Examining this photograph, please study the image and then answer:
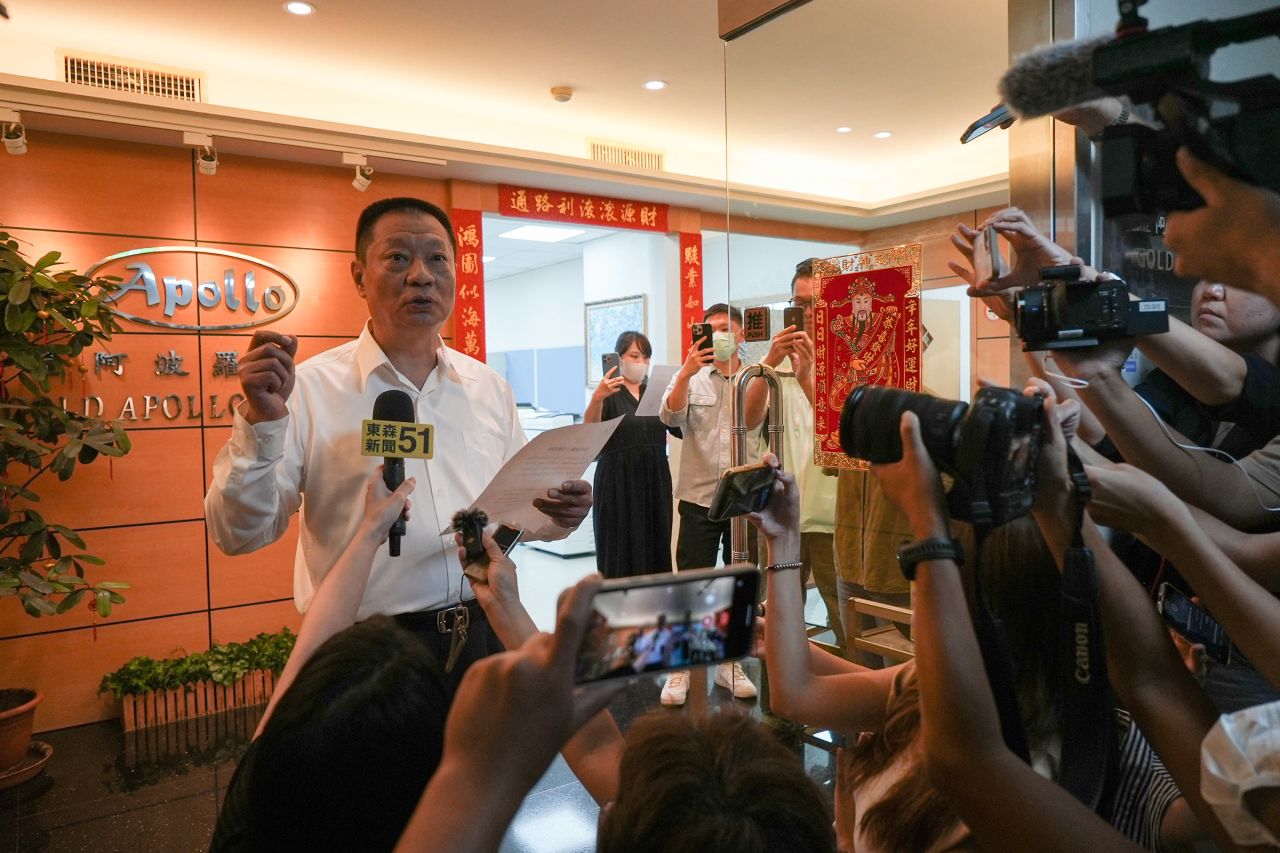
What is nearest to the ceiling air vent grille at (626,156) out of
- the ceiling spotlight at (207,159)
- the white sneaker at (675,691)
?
the ceiling spotlight at (207,159)

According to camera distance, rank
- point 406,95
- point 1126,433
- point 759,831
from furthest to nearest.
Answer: point 406,95 → point 1126,433 → point 759,831

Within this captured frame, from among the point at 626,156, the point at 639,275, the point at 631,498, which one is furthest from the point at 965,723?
the point at 639,275

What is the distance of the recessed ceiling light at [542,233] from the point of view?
709 cm

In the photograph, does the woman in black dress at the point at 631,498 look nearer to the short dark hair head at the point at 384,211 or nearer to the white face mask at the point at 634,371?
the white face mask at the point at 634,371

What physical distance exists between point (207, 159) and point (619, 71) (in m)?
2.06

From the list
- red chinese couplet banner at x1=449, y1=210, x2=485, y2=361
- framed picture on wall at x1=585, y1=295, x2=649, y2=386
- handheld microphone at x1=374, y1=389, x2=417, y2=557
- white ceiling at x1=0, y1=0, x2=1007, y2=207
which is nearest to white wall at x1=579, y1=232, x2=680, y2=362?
framed picture on wall at x1=585, y1=295, x2=649, y2=386

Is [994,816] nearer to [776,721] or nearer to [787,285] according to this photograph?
[787,285]

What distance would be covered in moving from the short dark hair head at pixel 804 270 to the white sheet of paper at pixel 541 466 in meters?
0.87

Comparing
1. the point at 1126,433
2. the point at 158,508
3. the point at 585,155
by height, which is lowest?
the point at 158,508

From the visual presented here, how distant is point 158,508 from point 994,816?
410 centimetres

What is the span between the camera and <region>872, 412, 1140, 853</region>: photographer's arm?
702mm

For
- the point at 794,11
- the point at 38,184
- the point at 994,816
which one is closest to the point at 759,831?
the point at 994,816

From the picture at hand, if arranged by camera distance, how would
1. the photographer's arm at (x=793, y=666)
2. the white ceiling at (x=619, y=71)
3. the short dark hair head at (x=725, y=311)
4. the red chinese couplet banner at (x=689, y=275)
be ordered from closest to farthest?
the photographer's arm at (x=793, y=666) → the white ceiling at (x=619, y=71) → the short dark hair head at (x=725, y=311) → the red chinese couplet banner at (x=689, y=275)

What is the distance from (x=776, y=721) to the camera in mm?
2791
